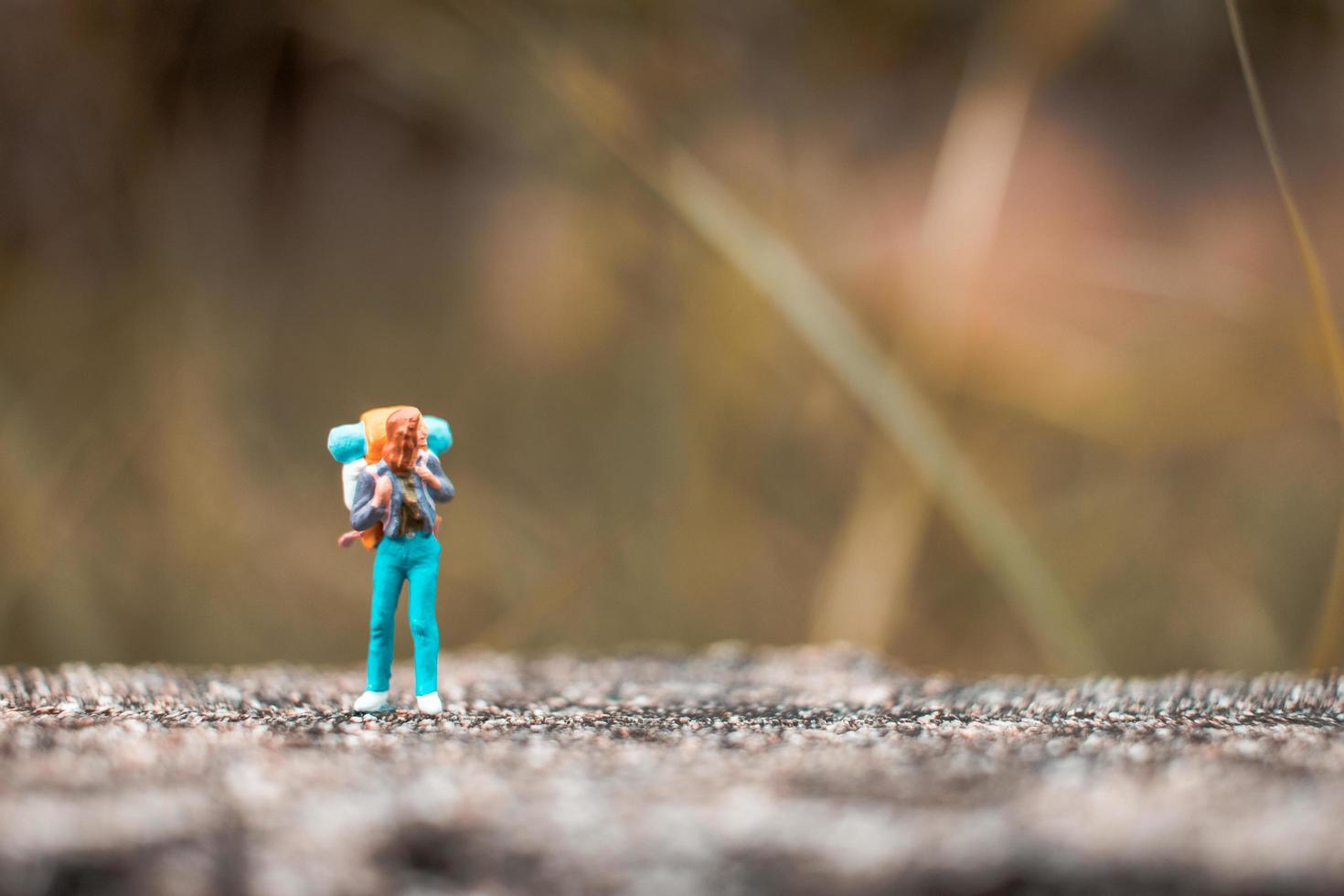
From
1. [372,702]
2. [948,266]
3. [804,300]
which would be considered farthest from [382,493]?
[948,266]

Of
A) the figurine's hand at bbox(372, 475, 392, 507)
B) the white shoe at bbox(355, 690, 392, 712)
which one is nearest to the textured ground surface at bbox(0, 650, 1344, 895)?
the white shoe at bbox(355, 690, 392, 712)

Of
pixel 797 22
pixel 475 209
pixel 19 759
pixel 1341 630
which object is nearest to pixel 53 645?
pixel 475 209

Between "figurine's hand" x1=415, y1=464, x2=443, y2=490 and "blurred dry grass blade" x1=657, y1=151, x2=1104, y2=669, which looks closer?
"figurine's hand" x1=415, y1=464, x2=443, y2=490

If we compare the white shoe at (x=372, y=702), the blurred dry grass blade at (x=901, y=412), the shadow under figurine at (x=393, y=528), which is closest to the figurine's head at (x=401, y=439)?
the shadow under figurine at (x=393, y=528)

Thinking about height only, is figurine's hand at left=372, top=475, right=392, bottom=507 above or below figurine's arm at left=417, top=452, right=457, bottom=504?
below

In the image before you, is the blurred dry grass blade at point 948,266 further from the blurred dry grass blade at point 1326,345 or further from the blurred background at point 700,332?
the blurred dry grass blade at point 1326,345

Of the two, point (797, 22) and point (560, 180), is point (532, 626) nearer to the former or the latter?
point (560, 180)

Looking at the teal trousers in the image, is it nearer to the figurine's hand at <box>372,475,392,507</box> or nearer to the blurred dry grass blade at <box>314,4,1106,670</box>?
the figurine's hand at <box>372,475,392,507</box>
